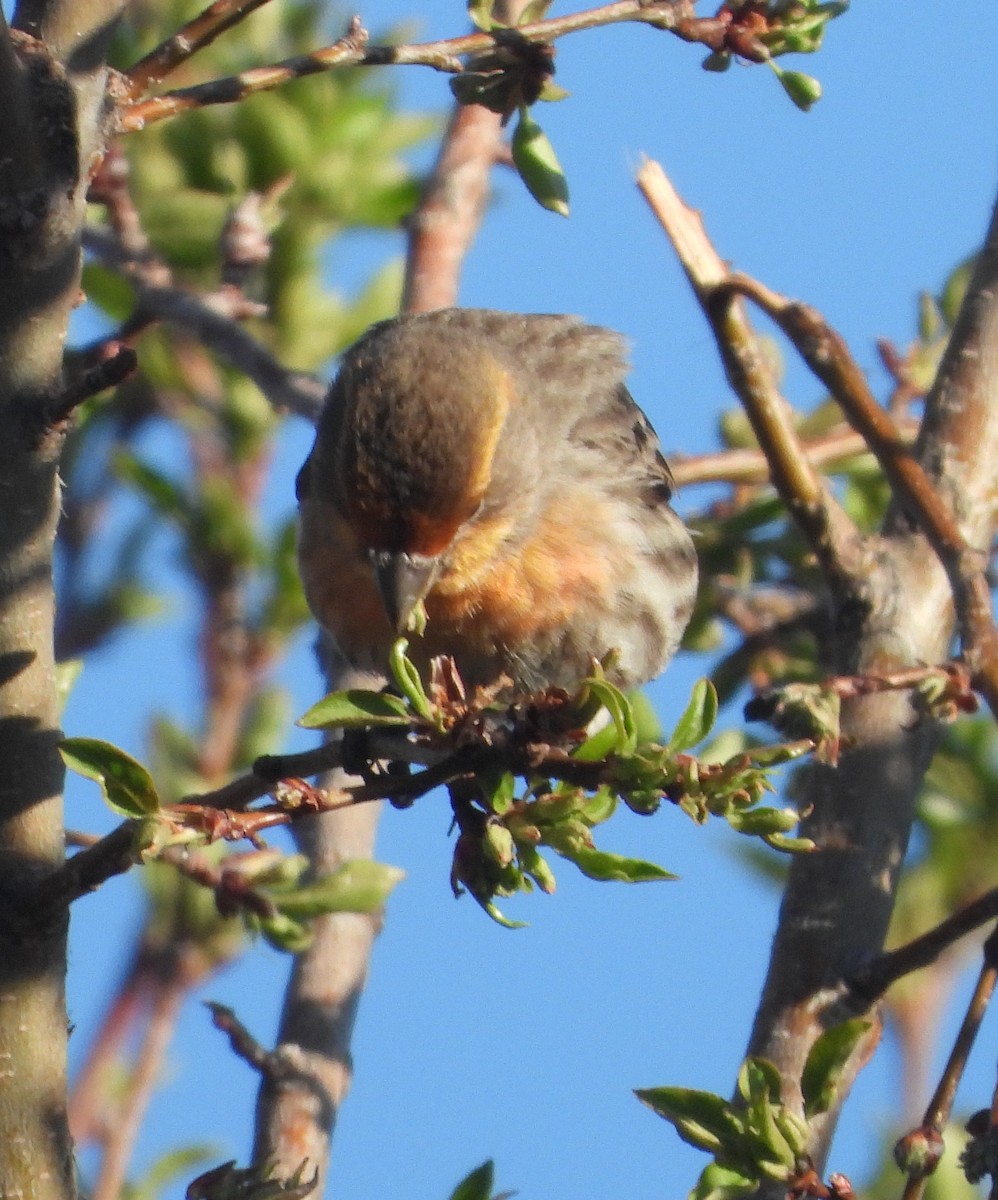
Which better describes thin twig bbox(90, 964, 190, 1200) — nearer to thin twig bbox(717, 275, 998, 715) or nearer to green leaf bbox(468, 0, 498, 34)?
thin twig bbox(717, 275, 998, 715)

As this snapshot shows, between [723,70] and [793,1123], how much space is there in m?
2.16

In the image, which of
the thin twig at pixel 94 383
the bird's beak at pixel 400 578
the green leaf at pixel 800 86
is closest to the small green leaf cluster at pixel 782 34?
the green leaf at pixel 800 86

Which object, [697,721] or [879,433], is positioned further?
[879,433]

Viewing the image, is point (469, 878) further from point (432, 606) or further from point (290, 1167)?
point (432, 606)

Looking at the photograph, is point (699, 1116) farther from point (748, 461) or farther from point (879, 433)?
point (748, 461)

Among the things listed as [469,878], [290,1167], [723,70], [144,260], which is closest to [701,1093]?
[469,878]

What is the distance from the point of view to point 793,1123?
287 cm

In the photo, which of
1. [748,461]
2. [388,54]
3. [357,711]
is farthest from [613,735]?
[748,461]

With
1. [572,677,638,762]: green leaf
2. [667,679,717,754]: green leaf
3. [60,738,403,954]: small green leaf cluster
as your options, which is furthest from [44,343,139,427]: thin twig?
[60,738,403,954]: small green leaf cluster

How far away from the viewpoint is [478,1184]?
3.27m

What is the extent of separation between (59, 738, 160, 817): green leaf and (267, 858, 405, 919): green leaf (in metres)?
1.51

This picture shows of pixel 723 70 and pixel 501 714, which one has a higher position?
pixel 723 70

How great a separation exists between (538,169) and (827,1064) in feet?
6.51

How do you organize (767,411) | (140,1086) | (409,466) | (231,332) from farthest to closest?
1. (231,332)
2. (140,1086)
3. (409,466)
4. (767,411)
